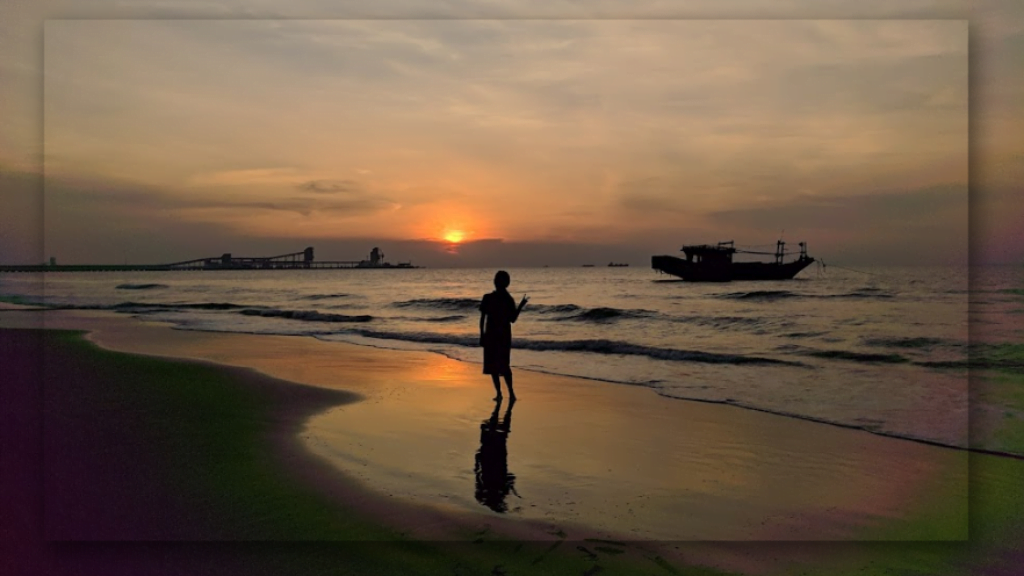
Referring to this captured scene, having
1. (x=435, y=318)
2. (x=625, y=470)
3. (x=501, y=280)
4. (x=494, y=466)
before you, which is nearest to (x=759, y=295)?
(x=435, y=318)

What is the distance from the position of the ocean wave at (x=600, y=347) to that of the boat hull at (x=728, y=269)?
45.0 meters

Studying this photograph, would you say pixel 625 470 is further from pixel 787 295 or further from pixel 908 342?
pixel 787 295

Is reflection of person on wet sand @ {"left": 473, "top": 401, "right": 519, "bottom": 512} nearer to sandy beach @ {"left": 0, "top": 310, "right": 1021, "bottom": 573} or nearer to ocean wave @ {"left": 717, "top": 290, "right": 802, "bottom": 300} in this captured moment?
sandy beach @ {"left": 0, "top": 310, "right": 1021, "bottom": 573}

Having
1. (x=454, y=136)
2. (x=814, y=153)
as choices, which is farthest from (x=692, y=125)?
(x=454, y=136)

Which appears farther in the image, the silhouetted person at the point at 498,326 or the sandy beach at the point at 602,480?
the silhouetted person at the point at 498,326

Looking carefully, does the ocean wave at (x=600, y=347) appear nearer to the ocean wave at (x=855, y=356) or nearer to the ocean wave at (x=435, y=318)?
the ocean wave at (x=855, y=356)

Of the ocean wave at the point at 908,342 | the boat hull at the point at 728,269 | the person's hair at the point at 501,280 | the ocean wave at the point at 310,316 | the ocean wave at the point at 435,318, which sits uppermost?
the boat hull at the point at 728,269

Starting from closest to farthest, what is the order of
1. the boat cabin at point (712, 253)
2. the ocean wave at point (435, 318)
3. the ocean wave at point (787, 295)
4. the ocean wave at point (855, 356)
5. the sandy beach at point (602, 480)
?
the sandy beach at point (602, 480), the ocean wave at point (855, 356), the ocean wave at point (435, 318), the ocean wave at point (787, 295), the boat cabin at point (712, 253)

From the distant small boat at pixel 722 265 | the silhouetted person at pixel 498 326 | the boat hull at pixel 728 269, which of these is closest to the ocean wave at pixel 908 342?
the silhouetted person at pixel 498 326

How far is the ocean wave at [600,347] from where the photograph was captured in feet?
52.6

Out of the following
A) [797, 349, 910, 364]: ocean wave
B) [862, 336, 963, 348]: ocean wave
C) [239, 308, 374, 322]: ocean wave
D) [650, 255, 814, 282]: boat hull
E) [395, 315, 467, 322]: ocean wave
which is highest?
[650, 255, 814, 282]: boat hull

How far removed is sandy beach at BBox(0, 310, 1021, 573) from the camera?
15.7 ft

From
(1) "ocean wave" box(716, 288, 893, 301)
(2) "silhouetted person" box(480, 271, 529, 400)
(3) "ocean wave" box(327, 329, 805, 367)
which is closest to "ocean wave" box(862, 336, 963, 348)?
(3) "ocean wave" box(327, 329, 805, 367)

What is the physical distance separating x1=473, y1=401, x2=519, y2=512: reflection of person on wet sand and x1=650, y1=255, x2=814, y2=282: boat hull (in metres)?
57.5
